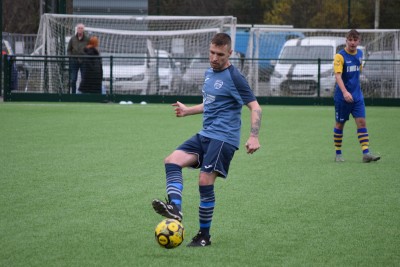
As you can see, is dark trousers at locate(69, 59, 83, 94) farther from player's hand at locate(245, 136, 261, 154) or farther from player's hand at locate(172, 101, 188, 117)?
player's hand at locate(245, 136, 261, 154)

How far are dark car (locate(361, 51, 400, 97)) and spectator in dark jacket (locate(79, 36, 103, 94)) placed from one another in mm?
7713

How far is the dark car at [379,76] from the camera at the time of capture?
23438 mm

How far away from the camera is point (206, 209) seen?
6.13m

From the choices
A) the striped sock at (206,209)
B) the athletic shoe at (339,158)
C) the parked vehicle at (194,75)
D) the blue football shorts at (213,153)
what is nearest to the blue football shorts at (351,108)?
the athletic shoe at (339,158)

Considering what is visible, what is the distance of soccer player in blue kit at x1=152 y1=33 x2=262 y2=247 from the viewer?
613cm

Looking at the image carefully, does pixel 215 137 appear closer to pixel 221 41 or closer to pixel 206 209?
pixel 206 209

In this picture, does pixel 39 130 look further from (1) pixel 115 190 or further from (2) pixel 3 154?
(1) pixel 115 190

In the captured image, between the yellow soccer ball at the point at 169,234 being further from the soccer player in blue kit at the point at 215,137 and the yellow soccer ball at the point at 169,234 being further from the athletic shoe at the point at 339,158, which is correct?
the athletic shoe at the point at 339,158

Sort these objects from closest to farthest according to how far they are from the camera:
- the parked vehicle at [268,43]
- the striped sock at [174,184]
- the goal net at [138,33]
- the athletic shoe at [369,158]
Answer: the striped sock at [174,184]
the athletic shoe at [369,158]
the goal net at [138,33]
the parked vehicle at [268,43]

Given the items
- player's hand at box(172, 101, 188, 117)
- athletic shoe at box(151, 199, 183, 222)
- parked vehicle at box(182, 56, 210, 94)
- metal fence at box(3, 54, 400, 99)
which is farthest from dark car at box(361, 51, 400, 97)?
athletic shoe at box(151, 199, 183, 222)

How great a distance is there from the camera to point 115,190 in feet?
28.4

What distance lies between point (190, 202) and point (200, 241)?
1.95 meters

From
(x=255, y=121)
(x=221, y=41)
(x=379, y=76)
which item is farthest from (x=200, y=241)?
(x=379, y=76)

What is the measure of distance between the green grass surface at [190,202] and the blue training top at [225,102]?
84 cm
